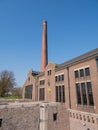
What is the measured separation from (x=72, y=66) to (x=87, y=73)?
3.77 meters

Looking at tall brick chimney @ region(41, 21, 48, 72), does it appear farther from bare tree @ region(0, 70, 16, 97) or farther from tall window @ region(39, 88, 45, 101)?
bare tree @ region(0, 70, 16, 97)

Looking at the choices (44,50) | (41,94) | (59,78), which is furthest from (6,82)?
(59,78)

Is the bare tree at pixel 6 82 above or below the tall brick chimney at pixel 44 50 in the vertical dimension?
below

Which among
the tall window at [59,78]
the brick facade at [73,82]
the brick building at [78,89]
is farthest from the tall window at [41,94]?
the tall window at [59,78]

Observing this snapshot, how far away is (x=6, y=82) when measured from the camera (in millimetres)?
53656

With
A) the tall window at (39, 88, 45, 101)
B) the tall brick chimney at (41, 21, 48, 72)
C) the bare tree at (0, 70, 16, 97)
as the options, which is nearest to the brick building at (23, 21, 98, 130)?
the tall window at (39, 88, 45, 101)

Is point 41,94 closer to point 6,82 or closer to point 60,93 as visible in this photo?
point 60,93

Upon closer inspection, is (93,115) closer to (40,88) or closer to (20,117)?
(20,117)

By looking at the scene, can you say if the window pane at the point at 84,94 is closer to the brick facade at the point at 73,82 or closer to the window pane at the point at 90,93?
the brick facade at the point at 73,82

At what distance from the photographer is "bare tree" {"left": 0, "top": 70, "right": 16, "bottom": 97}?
53.1 m

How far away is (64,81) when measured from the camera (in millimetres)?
22703

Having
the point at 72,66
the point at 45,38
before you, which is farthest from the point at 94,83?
the point at 45,38

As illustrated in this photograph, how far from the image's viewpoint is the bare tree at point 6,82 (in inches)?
2091

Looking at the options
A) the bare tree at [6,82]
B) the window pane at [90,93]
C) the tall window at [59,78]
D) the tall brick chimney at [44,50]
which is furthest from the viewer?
the bare tree at [6,82]
